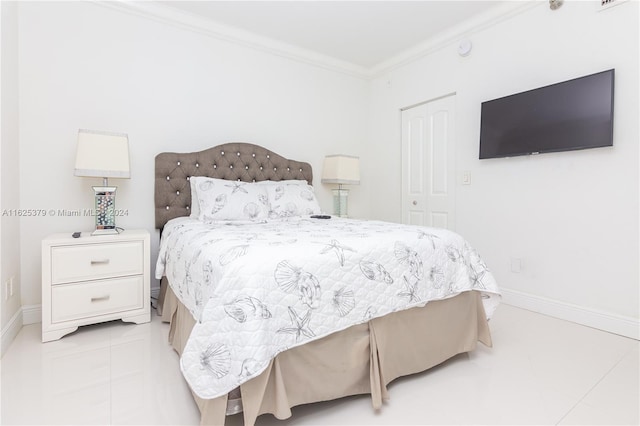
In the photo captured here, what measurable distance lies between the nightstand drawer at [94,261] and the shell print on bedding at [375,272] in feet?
Result: 5.65

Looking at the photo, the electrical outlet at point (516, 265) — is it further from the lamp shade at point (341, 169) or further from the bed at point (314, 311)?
the lamp shade at point (341, 169)

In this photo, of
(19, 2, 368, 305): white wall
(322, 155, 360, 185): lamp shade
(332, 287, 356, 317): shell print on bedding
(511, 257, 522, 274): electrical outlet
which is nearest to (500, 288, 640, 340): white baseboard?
(511, 257, 522, 274): electrical outlet

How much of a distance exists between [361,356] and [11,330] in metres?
2.21

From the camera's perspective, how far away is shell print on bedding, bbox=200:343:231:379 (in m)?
1.14

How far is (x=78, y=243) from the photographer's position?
2.18m

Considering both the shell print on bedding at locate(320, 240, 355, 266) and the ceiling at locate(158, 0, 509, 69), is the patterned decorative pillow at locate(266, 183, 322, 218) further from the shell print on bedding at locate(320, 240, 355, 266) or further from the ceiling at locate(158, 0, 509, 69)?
the ceiling at locate(158, 0, 509, 69)

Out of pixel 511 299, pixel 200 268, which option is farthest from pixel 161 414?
pixel 511 299

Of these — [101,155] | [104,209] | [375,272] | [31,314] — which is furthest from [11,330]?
[375,272]

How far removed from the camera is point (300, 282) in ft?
4.33

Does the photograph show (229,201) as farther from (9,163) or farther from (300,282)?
(300,282)

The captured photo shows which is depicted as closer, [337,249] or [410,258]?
[337,249]

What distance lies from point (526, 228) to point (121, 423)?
296 centimetres

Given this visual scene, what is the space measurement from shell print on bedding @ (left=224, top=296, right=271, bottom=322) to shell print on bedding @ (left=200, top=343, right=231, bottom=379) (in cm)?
11

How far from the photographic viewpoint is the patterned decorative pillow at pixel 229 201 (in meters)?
2.61
